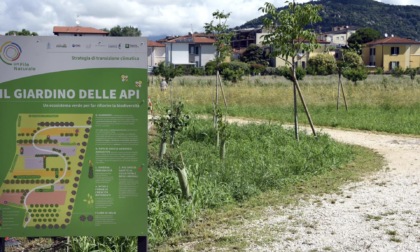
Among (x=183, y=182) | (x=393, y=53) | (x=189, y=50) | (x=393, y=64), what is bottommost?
(x=183, y=182)

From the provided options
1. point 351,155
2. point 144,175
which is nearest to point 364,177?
point 351,155

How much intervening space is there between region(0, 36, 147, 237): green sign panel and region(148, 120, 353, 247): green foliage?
181 centimetres

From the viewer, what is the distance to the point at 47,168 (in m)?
4.30

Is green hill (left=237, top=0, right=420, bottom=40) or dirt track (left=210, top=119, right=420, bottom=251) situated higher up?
green hill (left=237, top=0, right=420, bottom=40)

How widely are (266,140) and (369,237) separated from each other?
639 centimetres

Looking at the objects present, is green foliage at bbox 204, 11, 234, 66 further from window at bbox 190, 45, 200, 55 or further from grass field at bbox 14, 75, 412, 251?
window at bbox 190, 45, 200, 55

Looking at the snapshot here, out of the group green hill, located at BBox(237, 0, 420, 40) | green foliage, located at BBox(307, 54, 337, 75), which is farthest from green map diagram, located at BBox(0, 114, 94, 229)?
green hill, located at BBox(237, 0, 420, 40)

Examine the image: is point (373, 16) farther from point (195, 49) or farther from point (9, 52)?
point (9, 52)

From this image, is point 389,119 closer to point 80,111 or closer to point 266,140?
point 266,140

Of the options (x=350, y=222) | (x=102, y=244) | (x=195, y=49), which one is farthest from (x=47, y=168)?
(x=195, y=49)

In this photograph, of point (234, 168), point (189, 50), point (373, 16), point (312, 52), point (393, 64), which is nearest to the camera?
point (234, 168)

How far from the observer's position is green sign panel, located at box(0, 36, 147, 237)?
168 inches

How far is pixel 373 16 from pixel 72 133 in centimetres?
18014

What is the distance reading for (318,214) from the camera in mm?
7250
